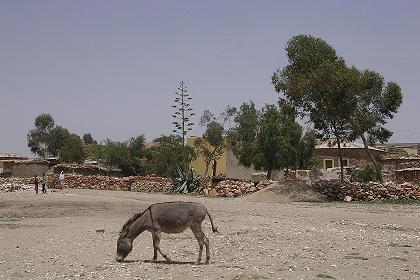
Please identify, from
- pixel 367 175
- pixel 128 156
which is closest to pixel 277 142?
pixel 367 175

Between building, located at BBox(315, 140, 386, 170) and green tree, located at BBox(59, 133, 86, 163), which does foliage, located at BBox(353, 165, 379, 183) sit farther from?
green tree, located at BBox(59, 133, 86, 163)

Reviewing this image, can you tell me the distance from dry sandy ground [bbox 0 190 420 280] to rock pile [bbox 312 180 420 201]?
8.62m

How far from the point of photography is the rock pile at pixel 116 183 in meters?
50.7

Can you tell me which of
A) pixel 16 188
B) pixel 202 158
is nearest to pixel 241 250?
pixel 16 188

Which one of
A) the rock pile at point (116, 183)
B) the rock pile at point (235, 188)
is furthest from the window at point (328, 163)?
the rock pile at point (235, 188)

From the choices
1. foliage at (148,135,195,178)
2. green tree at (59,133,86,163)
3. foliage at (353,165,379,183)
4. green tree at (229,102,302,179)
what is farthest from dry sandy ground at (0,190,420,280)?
green tree at (59,133,86,163)

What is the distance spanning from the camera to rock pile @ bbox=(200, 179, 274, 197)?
40.8 meters

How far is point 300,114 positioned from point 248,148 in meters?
13.1

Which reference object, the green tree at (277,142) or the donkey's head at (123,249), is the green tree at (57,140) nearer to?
the green tree at (277,142)

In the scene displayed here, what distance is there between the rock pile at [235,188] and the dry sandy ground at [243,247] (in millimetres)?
12388

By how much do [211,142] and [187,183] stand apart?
22.1 m

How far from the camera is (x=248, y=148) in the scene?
5294 cm

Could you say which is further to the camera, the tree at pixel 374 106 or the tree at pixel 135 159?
the tree at pixel 135 159

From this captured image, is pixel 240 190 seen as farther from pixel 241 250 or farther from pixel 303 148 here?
pixel 241 250
